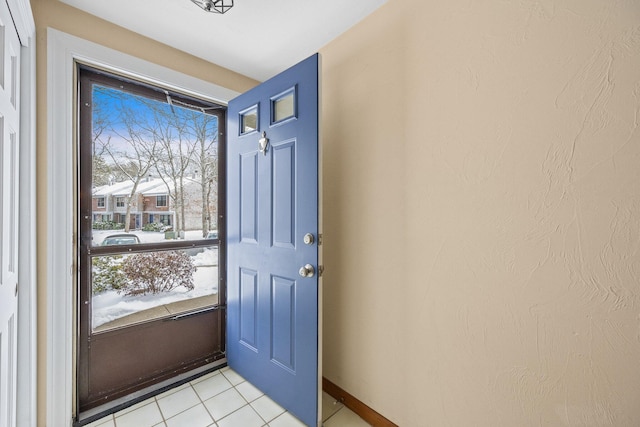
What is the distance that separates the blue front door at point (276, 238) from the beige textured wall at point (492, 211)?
316mm

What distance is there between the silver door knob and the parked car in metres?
1.23

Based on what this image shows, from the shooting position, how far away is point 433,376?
127 centimetres

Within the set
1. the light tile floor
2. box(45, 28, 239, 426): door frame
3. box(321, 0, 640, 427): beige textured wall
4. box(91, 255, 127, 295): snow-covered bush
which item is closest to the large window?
box(91, 255, 127, 295): snow-covered bush

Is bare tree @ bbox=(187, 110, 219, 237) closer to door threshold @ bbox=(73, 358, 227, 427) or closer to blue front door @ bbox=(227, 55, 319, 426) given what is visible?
blue front door @ bbox=(227, 55, 319, 426)

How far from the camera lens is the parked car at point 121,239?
169cm

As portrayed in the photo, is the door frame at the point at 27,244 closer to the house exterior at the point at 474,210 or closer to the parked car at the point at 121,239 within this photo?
the house exterior at the point at 474,210

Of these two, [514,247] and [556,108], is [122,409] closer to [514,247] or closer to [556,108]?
[514,247]

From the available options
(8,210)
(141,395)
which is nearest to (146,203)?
(8,210)

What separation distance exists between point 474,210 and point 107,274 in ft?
7.20

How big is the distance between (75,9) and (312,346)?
2379mm

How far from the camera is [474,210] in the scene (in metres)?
1.13

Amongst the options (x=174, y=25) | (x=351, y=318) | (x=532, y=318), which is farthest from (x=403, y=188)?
(x=174, y=25)

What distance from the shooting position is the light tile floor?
1517 mm

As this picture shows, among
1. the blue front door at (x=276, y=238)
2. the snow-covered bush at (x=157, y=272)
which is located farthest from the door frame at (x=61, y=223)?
the blue front door at (x=276, y=238)
